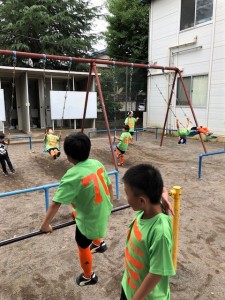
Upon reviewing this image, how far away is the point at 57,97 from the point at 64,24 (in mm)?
7043

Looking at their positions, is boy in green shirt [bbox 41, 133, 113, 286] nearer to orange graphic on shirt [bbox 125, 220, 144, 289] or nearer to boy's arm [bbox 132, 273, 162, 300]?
orange graphic on shirt [bbox 125, 220, 144, 289]

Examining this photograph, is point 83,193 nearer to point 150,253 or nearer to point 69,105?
point 150,253

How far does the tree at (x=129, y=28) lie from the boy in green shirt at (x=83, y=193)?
51.0 ft

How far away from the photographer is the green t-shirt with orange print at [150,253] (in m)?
1.18

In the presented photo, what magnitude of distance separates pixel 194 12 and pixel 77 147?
1265 centimetres

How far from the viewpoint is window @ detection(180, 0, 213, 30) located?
11.4 m

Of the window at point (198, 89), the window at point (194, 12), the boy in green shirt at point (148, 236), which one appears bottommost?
the boy in green shirt at point (148, 236)

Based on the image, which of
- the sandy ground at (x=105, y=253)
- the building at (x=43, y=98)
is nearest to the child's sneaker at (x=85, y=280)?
the sandy ground at (x=105, y=253)

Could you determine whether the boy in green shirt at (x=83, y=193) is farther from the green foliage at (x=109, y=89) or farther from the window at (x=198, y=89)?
the green foliage at (x=109, y=89)

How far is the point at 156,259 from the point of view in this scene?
1.19 metres

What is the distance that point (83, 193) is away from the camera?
2006 millimetres

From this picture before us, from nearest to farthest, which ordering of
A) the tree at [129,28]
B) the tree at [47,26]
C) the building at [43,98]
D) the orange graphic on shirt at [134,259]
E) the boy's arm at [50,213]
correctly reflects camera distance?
the orange graphic on shirt at [134,259]
the boy's arm at [50,213]
the building at [43,98]
the tree at [47,26]
the tree at [129,28]

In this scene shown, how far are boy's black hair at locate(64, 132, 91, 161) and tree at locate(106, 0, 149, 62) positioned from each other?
50.9 feet

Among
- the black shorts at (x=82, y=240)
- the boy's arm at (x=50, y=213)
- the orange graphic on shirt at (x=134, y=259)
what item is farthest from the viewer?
the black shorts at (x=82, y=240)
